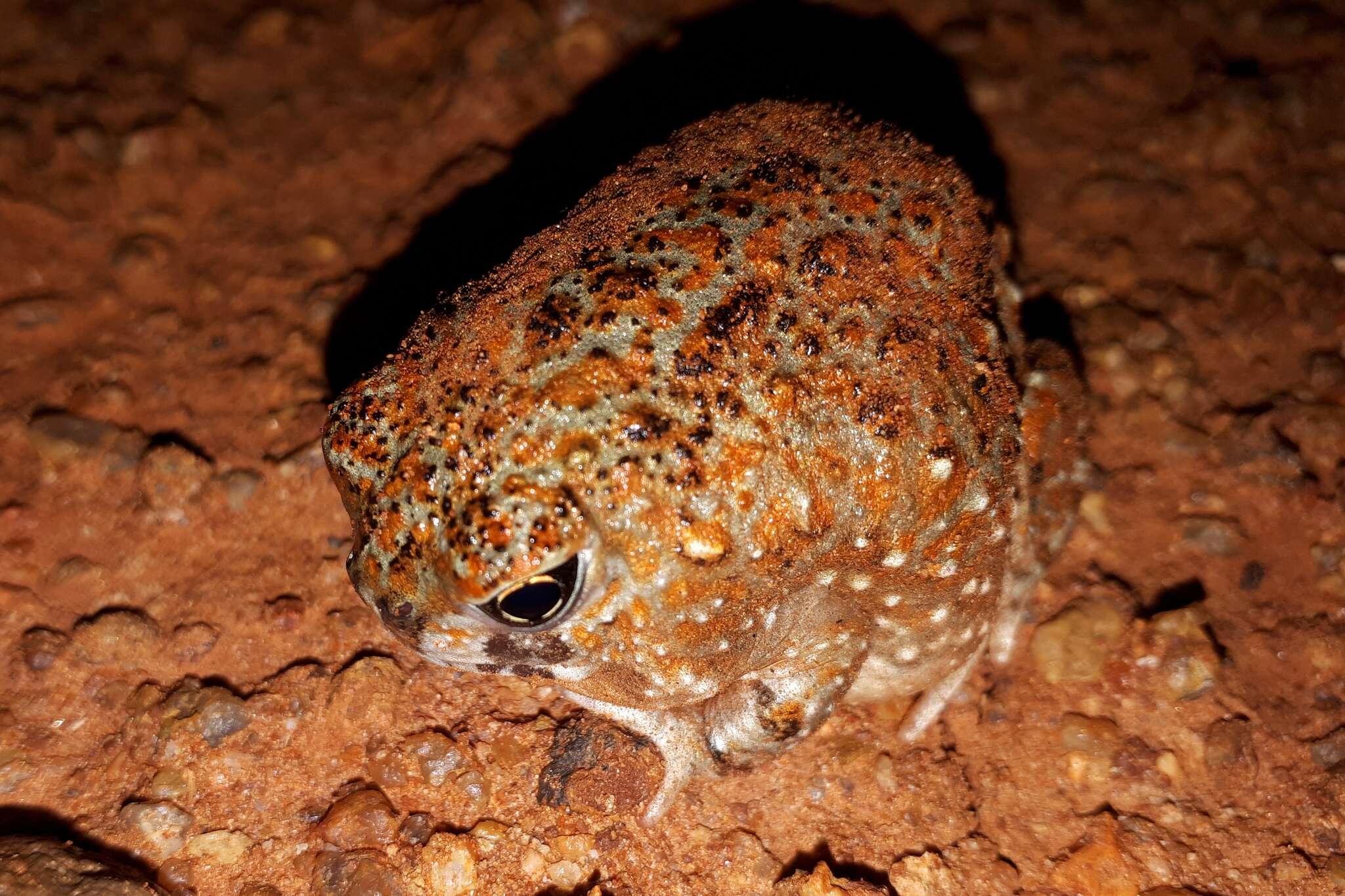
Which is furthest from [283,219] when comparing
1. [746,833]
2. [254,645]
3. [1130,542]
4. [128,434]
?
[1130,542]

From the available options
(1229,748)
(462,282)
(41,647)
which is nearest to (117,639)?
(41,647)

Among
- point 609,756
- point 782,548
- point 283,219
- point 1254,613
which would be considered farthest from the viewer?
point 283,219

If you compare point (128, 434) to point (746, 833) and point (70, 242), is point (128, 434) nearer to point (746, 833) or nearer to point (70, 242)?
point (70, 242)

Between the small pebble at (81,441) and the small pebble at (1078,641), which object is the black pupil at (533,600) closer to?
the small pebble at (1078,641)

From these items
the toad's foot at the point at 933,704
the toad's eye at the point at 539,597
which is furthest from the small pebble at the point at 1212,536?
the toad's eye at the point at 539,597

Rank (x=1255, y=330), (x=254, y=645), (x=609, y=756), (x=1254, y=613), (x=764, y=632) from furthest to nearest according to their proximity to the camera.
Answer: (x=1255, y=330) → (x=1254, y=613) → (x=254, y=645) → (x=609, y=756) → (x=764, y=632)

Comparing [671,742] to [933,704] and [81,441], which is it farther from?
[81,441]
